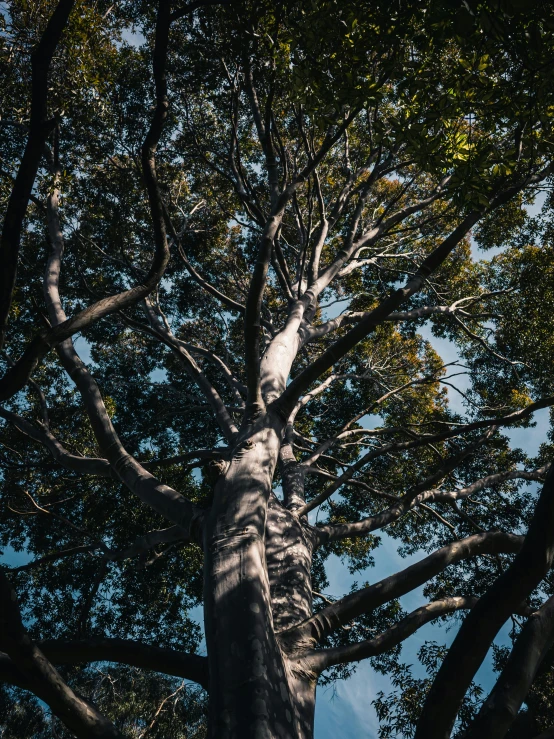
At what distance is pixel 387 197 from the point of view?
11414 mm

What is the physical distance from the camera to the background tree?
267 cm

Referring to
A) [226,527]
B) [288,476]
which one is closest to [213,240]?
[288,476]

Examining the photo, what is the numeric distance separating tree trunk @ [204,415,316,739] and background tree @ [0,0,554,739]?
0.02m

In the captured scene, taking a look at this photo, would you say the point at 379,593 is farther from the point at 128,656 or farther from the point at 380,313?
the point at 380,313

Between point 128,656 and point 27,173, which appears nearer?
point 27,173

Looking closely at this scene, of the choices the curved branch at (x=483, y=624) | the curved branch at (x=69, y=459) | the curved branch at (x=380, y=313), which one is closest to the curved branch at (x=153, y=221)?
the curved branch at (x=380, y=313)

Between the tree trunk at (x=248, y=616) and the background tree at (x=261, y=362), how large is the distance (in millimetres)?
15

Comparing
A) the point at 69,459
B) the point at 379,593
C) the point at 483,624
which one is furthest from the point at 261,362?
the point at 483,624

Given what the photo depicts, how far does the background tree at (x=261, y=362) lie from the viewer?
2.67 meters

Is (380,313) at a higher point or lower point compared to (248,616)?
higher

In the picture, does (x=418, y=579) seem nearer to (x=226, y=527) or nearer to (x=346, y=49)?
(x=226, y=527)

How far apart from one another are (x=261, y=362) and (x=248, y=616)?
10.6 ft

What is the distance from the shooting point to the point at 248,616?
2.64 meters

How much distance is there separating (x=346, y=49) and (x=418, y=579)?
4.28m
